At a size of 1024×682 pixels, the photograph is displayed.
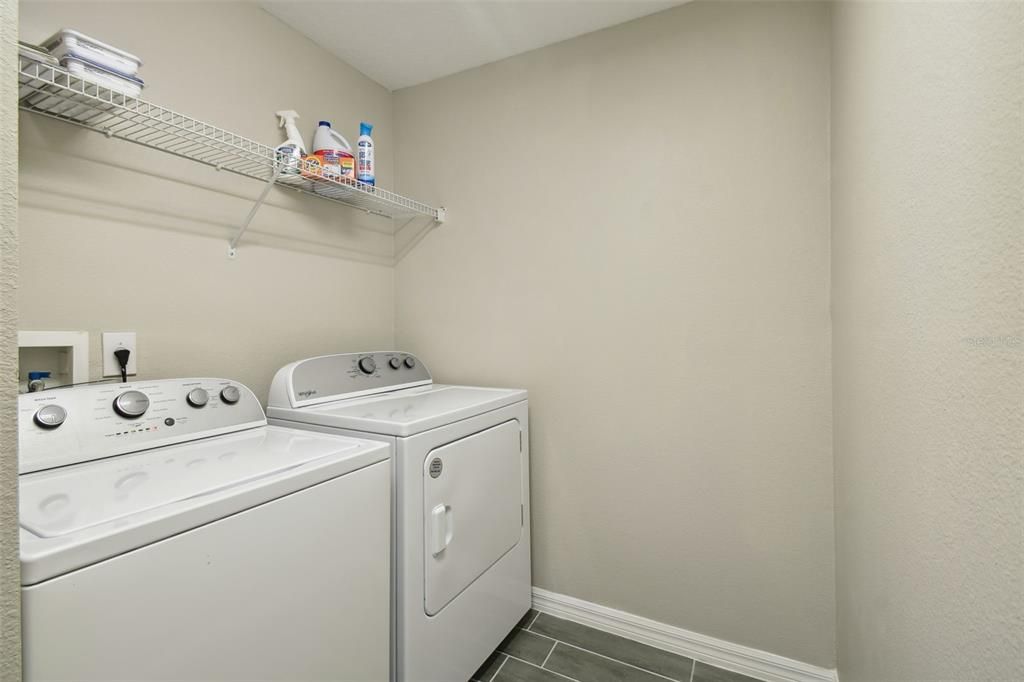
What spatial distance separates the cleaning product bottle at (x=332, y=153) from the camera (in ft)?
5.72

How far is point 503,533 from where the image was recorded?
1.76 m

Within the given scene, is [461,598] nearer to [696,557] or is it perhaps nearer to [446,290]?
[696,557]

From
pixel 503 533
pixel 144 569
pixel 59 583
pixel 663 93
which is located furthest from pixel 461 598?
pixel 663 93

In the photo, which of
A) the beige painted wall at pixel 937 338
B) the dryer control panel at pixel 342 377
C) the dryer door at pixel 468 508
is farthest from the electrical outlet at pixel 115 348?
the beige painted wall at pixel 937 338

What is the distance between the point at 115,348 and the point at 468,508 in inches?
45.1

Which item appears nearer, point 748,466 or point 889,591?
point 889,591

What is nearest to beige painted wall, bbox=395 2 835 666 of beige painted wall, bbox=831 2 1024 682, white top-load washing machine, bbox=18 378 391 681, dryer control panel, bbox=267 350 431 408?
dryer control panel, bbox=267 350 431 408

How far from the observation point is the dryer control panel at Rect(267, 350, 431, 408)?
5.25 feet

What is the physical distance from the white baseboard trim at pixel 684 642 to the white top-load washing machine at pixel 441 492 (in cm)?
16

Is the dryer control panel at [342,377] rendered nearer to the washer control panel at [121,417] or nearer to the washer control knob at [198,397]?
the washer control panel at [121,417]

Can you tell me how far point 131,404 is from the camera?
1.20 m

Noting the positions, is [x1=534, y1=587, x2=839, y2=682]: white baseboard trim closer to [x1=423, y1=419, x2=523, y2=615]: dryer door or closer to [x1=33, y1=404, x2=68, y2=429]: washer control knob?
[x1=423, y1=419, x2=523, y2=615]: dryer door

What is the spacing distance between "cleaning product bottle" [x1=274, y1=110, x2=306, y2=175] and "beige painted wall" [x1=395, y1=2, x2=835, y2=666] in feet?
Result: 2.26

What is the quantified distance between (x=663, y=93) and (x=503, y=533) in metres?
1.77
